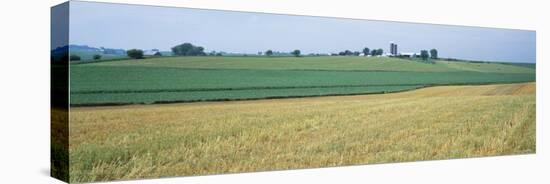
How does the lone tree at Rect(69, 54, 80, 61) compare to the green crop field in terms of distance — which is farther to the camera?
the green crop field

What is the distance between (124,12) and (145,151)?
6.43 feet

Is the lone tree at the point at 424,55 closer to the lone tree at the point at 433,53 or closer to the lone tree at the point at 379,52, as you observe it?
the lone tree at the point at 433,53

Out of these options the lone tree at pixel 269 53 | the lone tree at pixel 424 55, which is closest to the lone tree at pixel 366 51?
the lone tree at pixel 424 55

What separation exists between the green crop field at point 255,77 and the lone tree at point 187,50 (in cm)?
8

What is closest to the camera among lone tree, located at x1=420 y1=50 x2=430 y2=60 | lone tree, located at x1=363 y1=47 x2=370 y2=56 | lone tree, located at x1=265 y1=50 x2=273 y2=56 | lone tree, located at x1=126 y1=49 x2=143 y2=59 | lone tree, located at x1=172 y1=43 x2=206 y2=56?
lone tree, located at x1=126 y1=49 x2=143 y2=59

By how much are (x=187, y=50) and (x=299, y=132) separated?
2.31 meters

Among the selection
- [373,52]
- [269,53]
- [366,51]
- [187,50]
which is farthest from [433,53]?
[187,50]

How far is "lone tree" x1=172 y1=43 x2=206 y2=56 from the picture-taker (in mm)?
11062

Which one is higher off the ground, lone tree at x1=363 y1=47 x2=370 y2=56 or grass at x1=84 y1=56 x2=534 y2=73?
lone tree at x1=363 y1=47 x2=370 y2=56

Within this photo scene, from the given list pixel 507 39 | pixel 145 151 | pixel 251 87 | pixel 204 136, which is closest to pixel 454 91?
pixel 507 39

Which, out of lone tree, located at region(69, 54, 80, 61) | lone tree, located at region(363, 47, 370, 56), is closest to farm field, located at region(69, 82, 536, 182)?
lone tree, located at region(69, 54, 80, 61)

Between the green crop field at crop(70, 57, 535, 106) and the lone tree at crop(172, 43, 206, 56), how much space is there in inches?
3.2

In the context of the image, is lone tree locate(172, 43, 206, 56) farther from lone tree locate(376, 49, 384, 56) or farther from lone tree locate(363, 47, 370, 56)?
lone tree locate(376, 49, 384, 56)

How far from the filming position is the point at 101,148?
33.9ft
